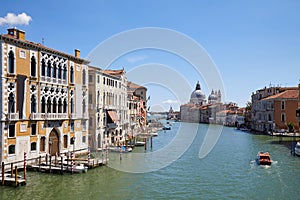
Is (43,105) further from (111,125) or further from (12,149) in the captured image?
(111,125)

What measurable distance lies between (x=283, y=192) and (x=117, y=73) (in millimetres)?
20355

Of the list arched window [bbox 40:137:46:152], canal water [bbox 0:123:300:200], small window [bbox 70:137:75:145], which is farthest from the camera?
small window [bbox 70:137:75:145]

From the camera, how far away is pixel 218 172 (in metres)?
17.9

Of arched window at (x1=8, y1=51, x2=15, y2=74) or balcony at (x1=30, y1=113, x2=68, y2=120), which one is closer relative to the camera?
arched window at (x1=8, y1=51, x2=15, y2=74)

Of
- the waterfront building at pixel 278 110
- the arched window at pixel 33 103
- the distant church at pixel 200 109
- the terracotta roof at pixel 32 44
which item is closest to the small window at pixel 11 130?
the arched window at pixel 33 103

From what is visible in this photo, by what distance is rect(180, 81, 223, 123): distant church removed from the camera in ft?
295

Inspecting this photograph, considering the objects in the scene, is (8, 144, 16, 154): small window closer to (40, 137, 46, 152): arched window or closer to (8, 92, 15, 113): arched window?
(8, 92, 15, 113): arched window

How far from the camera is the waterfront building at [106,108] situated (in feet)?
79.6

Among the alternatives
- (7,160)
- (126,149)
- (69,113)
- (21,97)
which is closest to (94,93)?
(69,113)

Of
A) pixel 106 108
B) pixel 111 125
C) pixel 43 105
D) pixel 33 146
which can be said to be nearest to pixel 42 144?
pixel 33 146

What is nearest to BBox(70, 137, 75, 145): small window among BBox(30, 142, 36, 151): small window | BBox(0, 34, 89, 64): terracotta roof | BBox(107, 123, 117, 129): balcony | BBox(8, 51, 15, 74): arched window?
BBox(30, 142, 36, 151): small window

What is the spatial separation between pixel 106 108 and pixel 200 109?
250 ft

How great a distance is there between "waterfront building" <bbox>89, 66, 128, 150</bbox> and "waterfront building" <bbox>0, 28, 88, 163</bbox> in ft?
4.78

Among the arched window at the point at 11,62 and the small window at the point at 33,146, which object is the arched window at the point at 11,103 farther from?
the small window at the point at 33,146
